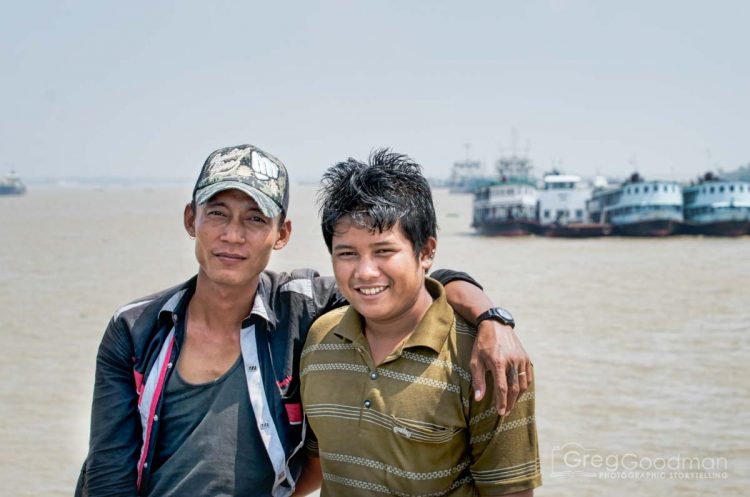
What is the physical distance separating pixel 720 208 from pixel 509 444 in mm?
42046

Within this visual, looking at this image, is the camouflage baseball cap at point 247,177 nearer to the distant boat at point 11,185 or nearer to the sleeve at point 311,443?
the sleeve at point 311,443

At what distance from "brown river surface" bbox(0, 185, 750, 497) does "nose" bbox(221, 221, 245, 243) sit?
5395mm

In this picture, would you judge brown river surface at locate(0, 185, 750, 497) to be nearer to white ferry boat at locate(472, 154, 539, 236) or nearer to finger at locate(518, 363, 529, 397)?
finger at locate(518, 363, 529, 397)

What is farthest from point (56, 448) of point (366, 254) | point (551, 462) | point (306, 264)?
point (306, 264)

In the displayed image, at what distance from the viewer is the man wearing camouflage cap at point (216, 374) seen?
9.59ft

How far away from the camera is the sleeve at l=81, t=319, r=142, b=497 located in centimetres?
292

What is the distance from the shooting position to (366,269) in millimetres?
2686

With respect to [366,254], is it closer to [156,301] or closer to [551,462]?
[156,301]

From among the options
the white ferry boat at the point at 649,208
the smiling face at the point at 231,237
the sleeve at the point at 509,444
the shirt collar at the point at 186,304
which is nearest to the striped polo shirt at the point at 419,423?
the sleeve at the point at 509,444

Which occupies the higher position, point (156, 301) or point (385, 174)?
point (385, 174)

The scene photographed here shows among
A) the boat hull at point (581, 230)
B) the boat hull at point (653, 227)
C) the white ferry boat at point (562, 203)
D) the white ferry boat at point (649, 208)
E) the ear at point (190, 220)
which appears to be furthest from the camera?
the white ferry boat at point (562, 203)

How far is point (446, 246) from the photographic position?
3775 cm

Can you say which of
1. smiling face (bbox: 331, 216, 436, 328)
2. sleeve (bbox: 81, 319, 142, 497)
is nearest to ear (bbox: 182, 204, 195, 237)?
sleeve (bbox: 81, 319, 142, 497)

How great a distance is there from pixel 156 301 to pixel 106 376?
0.32 meters
